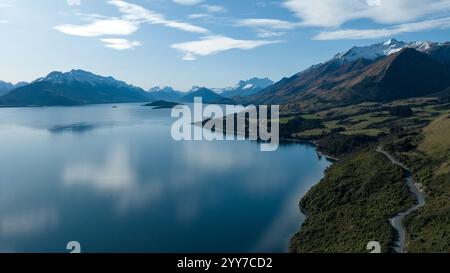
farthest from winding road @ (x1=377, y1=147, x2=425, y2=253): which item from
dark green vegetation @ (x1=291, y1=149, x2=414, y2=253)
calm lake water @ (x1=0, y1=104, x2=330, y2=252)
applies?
calm lake water @ (x1=0, y1=104, x2=330, y2=252)

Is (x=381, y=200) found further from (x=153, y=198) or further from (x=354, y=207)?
(x=153, y=198)

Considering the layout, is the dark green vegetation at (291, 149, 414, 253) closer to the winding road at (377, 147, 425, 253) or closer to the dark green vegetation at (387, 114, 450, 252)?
the winding road at (377, 147, 425, 253)

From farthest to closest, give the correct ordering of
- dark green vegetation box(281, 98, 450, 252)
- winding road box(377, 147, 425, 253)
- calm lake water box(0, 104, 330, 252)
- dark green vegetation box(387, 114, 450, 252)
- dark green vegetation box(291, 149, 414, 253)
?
calm lake water box(0, 104, 330, 252) < dark green vegetation box(291, 149, 414, 253) < dark green vegetation box(281, 98, 450, 252) < winding road box(377, 147, 425, 253) < dark green vegetation box(387, 114, 450, 252)

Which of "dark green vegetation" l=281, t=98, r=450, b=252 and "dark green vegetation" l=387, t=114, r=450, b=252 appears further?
"dark green vegetation" l=281, t=98, r=450, b=252

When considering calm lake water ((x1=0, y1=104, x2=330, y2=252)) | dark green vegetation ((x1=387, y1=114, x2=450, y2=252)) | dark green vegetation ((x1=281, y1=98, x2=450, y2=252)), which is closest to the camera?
dark green vegetation ((x1=387, y1=114, x2=450, y2=252))

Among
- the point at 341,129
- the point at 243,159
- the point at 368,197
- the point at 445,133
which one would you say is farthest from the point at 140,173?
the point at 341,129

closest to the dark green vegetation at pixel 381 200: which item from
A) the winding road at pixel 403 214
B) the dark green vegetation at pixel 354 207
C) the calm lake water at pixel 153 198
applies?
the dark green vegetation at pixel 354 207
